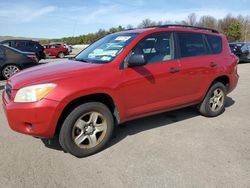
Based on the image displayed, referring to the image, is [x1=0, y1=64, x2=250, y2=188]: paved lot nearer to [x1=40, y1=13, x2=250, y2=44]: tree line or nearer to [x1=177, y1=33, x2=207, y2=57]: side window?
[x1=177, y1=33, x2=207, y2=57]: side window

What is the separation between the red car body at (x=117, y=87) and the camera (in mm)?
3521

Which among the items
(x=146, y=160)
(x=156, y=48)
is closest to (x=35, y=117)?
(x=146, y=160)

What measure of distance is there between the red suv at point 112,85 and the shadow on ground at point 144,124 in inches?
16.6

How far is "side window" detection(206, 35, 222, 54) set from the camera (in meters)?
5.44

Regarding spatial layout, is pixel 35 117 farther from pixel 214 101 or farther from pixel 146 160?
pixel 214 101

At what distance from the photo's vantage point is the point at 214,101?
5617mm

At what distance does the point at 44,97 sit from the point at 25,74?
820 mm

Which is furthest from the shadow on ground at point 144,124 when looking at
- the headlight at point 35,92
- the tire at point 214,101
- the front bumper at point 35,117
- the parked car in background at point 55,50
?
the parked car in background at point 55,50

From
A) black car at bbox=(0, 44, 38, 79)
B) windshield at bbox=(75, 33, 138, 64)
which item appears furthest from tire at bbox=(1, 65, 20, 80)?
windshield at bbox=(75, 33, 138, 64)

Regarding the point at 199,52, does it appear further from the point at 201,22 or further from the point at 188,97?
the point at 201,22

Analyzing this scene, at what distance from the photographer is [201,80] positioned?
5.12 m

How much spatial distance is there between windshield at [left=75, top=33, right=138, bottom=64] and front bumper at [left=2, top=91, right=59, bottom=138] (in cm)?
113

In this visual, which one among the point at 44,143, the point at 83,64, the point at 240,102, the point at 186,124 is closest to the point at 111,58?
the point at 83,64

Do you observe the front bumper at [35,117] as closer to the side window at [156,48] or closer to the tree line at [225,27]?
the side window at [156,48]
